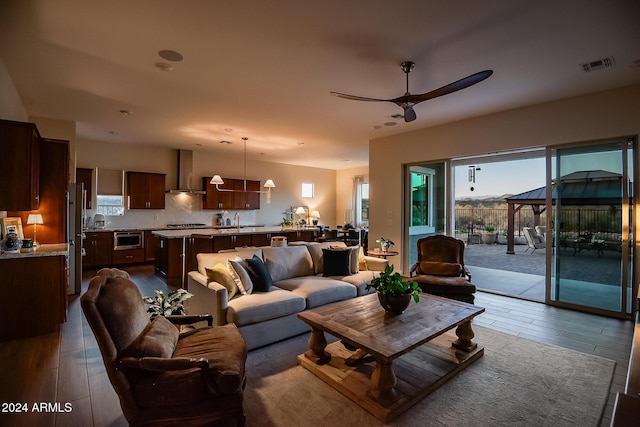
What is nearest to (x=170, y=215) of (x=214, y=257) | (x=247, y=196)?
(x=247, y=196)

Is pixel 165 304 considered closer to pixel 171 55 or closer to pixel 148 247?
pixel 171 55

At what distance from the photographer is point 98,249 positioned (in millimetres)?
6922

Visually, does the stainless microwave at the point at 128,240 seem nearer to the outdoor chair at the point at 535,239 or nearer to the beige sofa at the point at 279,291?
the beige sofa at the point at 279,291

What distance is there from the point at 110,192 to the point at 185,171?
1789 mm

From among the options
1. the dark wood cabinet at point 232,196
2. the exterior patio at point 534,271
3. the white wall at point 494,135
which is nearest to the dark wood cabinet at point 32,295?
the dark wood cabinet at point 232,196

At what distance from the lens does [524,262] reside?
775 cm

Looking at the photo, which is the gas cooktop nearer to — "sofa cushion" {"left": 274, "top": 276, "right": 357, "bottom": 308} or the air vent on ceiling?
"sofa cushion" {"left": 274, "top": 276, "right": 357, "bottom": 308}

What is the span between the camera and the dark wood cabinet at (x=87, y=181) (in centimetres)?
695

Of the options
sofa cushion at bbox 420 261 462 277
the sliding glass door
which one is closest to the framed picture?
sofa cushion at bbox 420 261 462 277

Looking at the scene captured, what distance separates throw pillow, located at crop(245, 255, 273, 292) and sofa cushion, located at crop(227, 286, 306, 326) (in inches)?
3.7

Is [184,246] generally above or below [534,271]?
above

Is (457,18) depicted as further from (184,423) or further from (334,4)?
(184,423)

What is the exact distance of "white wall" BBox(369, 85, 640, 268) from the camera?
13.0ft

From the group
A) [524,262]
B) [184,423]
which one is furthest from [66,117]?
[524,262]
